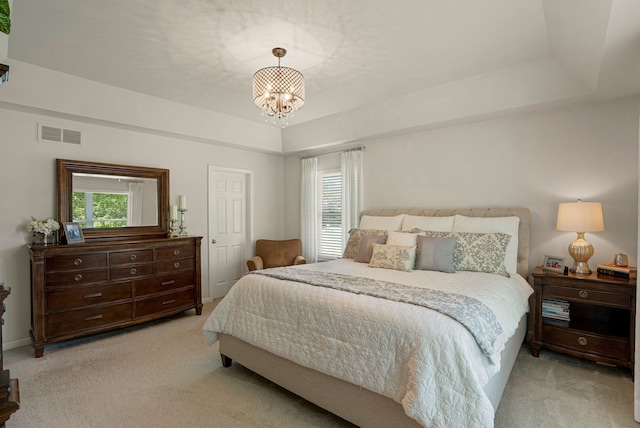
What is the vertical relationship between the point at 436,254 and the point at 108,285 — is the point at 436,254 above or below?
above

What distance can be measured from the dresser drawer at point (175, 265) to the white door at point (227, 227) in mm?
766

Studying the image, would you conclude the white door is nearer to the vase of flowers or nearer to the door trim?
the door trim

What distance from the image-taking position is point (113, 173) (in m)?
3.75

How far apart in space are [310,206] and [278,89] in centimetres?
290

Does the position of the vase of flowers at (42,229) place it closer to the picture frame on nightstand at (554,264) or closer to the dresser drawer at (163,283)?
the dresser drawer at (163,283)

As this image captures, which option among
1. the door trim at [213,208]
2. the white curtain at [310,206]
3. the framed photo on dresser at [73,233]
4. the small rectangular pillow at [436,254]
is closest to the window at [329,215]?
the white curtain at [310,206]

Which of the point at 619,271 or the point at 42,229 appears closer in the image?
the point at 619,271

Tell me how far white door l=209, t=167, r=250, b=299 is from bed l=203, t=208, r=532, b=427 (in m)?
2.27

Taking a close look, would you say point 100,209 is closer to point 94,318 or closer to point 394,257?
point 94,318

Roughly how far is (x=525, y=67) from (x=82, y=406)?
4539 millimetres

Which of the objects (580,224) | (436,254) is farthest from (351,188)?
(580,224)

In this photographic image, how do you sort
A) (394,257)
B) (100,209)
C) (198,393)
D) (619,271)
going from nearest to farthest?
(198,393)
(619,271)
(394,257)
(100,209)

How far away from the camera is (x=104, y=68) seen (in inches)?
119

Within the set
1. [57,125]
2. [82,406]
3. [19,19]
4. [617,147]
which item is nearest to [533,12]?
[617,147]
